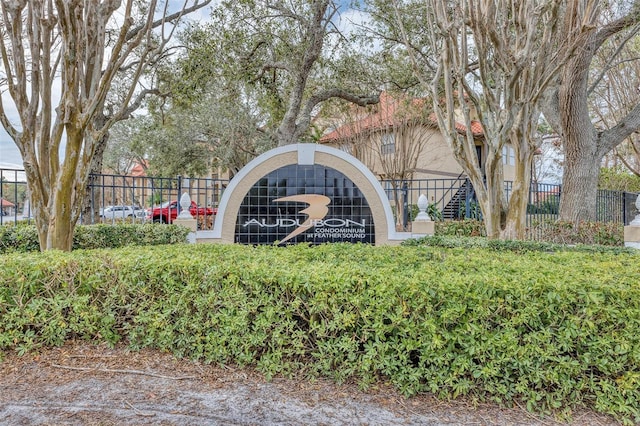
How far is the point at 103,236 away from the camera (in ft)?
23.6

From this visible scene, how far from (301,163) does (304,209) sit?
3.35 feet

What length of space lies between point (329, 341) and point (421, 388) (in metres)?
0.75

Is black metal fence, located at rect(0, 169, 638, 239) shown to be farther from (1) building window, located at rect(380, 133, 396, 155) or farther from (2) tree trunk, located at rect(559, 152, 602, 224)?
(1) building window, located at rect(380, 133, 396, 155)

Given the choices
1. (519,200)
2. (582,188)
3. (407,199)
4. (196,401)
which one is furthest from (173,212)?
(196,401)

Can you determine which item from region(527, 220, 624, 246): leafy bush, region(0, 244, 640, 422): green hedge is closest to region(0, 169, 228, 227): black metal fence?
region(0, 244, 640, 422): green hedge

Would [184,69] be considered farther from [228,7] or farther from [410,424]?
[410,424]

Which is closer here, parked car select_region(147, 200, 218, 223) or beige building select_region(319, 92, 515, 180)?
parked car select_region(147, 200, 218, 223)

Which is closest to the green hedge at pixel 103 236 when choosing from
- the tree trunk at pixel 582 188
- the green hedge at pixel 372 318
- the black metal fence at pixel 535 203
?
the green hedge at pixel 372 318

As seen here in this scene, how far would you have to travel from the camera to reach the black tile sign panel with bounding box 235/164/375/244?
8.95 metres

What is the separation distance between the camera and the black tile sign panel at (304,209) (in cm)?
895

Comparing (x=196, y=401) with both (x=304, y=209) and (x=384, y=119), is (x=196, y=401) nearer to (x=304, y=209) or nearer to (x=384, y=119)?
(x=304, y=209)

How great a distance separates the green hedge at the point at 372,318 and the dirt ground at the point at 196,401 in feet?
0.35

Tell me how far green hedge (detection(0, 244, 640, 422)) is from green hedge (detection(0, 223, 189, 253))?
286cm

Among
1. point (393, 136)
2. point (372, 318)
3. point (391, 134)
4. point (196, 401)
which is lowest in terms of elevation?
point (196, 401)
